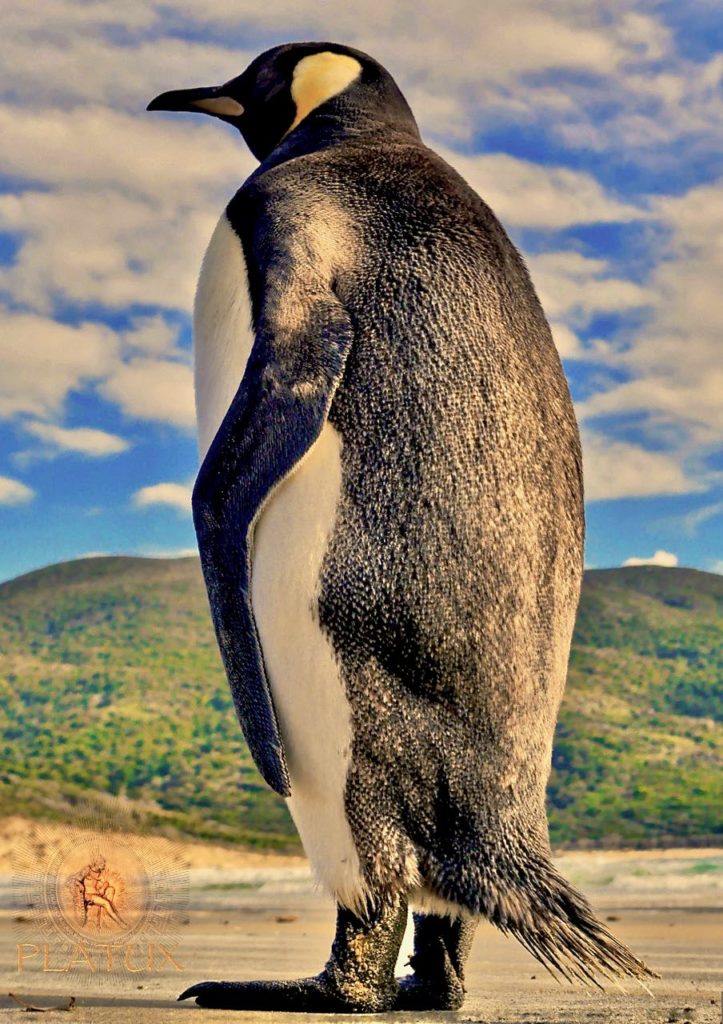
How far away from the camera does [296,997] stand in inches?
104

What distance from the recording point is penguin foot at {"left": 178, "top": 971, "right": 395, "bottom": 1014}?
2619mm

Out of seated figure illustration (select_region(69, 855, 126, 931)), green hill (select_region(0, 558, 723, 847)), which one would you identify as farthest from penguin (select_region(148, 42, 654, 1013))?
green hill (select_region(0, 558, 723, 847))

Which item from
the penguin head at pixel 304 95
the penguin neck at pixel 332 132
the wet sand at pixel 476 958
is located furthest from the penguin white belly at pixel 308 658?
the penguin head at pixel 304 95

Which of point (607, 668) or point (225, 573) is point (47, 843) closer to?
point (225, 573)

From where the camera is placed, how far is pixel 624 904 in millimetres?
5539

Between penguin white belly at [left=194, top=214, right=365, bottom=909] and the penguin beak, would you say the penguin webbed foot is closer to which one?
penguin white belly at [left=194, top=214, right=365, bottom=909]

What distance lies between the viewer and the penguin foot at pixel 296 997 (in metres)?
2.62

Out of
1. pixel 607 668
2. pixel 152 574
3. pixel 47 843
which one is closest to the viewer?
pixel 47 843

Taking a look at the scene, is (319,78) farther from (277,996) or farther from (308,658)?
(277,996)

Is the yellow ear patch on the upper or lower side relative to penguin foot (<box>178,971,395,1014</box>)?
upper

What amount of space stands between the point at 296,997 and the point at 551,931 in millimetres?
534

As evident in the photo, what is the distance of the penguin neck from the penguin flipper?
69cm

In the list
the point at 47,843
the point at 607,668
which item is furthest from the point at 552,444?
the point at 607,668

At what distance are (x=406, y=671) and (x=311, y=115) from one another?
5.08 ft
